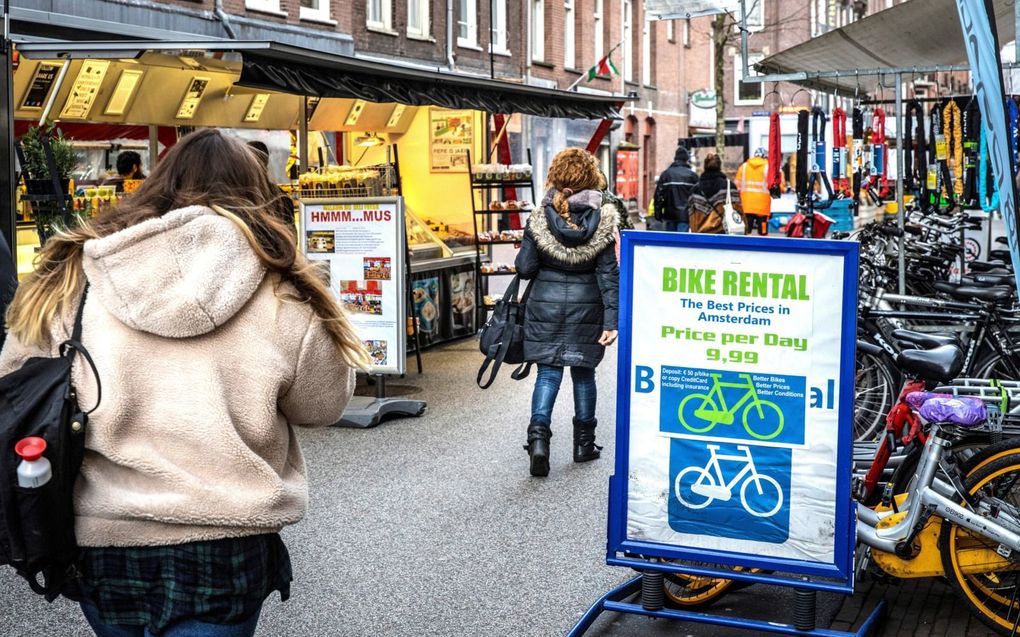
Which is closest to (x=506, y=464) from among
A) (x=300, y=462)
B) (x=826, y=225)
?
(x=300, y=462)

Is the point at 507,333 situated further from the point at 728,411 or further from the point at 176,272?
the point at 176,272

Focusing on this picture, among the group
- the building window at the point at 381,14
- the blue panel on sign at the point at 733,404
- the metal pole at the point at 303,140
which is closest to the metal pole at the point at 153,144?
the metal pole at the point at 303,140

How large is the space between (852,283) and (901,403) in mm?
872

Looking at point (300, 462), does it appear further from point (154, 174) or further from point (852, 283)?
point (852, 283)

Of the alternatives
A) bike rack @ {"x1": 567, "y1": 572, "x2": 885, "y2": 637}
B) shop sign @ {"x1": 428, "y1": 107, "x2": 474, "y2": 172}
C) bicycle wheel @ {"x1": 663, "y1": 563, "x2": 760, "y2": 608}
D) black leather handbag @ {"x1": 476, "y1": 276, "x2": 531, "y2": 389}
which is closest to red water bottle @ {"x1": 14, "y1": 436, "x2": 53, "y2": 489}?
bike rack @ {"x1": 567, "y1": 572, "x2": 885, "y2": 637}

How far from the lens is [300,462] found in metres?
2.96

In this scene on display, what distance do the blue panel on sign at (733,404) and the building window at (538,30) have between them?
2665cm

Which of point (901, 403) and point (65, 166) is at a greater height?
point (65, 166)

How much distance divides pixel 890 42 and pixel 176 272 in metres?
9.85

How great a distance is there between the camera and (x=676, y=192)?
63.8 feet

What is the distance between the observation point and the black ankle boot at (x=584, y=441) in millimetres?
7809

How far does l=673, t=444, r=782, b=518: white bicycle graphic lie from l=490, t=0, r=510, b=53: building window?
25.1 m

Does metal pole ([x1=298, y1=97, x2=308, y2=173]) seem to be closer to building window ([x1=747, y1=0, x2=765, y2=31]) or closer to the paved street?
the paved street

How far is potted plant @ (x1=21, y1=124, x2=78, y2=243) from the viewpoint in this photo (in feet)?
28.5
